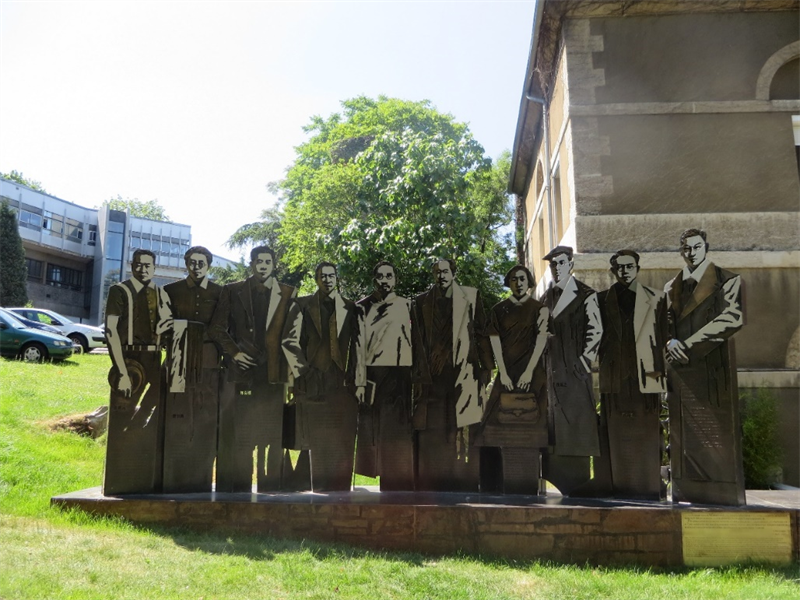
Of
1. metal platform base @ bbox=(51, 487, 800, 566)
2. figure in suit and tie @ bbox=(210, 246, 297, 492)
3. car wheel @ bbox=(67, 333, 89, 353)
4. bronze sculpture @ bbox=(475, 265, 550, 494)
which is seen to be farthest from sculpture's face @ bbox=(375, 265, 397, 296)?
car wheel @ bbox=(67, 333, 89, 353)

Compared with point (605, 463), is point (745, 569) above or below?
below

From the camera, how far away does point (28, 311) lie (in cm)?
2345

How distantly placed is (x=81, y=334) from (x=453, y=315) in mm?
19714

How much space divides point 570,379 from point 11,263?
123 feet

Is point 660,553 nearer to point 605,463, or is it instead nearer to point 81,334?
point 605,463

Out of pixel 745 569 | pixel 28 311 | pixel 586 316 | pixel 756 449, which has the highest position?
pixel 28 311

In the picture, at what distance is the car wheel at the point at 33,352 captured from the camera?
17766 millimetres

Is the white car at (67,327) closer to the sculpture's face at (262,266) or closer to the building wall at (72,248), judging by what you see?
the sculpture's face at (262,266)

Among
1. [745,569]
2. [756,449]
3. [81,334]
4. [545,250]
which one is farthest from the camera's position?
[81,334]

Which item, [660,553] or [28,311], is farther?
[28,311]

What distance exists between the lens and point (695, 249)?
6371mm

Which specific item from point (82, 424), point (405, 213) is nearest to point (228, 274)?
point (405, 213)

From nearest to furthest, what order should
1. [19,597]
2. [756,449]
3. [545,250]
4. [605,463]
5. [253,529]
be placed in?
[19,597]
[253,529]
[605,463]
[756,449]
[545,250]

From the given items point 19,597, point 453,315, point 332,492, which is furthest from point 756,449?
point 19,597
